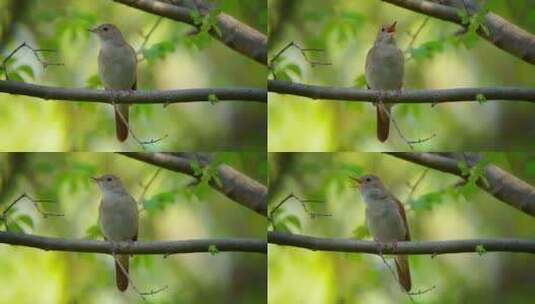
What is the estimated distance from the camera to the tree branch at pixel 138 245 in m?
3.95

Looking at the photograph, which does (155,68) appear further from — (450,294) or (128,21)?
(450,294)

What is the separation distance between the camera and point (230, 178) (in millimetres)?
4238

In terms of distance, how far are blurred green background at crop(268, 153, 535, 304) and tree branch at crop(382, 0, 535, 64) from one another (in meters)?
0.41

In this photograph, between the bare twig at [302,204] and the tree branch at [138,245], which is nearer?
the tree branch at [138,245]

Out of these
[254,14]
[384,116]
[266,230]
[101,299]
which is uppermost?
[254,14]

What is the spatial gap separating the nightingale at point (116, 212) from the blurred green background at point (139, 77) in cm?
15

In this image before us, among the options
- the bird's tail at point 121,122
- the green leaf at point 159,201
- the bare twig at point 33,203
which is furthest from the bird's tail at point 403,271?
the bare twig at point 33,203

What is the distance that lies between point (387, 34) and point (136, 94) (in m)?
0.99

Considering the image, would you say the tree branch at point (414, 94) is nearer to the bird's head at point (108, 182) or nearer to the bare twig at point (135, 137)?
the bare twig at point (135, 137)

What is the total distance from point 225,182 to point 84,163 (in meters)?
0.56

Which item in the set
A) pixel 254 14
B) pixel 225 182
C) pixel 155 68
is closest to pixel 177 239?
pixel 225 182

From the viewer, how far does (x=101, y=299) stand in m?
4.18

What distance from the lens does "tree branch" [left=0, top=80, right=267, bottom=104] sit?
4.07 m

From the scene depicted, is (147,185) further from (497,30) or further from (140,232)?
(497,30)
